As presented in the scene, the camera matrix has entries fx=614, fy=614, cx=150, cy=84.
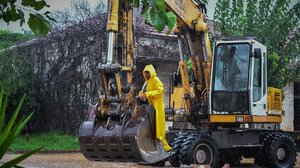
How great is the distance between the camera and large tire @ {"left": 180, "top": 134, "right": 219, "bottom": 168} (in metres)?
12.5

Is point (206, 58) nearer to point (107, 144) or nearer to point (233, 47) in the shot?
point (233, 47)

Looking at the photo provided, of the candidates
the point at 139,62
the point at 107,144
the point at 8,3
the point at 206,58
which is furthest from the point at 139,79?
the point at 8,3

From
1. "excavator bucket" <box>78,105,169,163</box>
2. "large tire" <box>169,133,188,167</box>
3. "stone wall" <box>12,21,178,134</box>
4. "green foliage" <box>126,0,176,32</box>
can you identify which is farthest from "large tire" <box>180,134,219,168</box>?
"green foliage" <box>126,0,176,32</box>

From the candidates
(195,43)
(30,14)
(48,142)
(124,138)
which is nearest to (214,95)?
(195,43)

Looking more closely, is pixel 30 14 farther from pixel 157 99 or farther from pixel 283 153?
pixel 283 153

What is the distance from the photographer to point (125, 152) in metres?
10.0

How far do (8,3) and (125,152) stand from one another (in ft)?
17.4

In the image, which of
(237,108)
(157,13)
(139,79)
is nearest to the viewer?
(157,13)

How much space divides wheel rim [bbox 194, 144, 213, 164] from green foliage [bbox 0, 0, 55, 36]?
26.4ft

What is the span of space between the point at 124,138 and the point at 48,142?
36.4ft

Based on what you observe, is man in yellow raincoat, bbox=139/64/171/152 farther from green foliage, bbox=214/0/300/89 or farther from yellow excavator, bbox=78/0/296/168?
green foliage, bbox=214/0/300/89

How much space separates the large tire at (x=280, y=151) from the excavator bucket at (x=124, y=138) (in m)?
4.65

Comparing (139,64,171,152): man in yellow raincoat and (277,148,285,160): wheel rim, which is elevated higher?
(139,64,171,152): man in yellow raincoat

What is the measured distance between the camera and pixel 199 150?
42.4 feet
